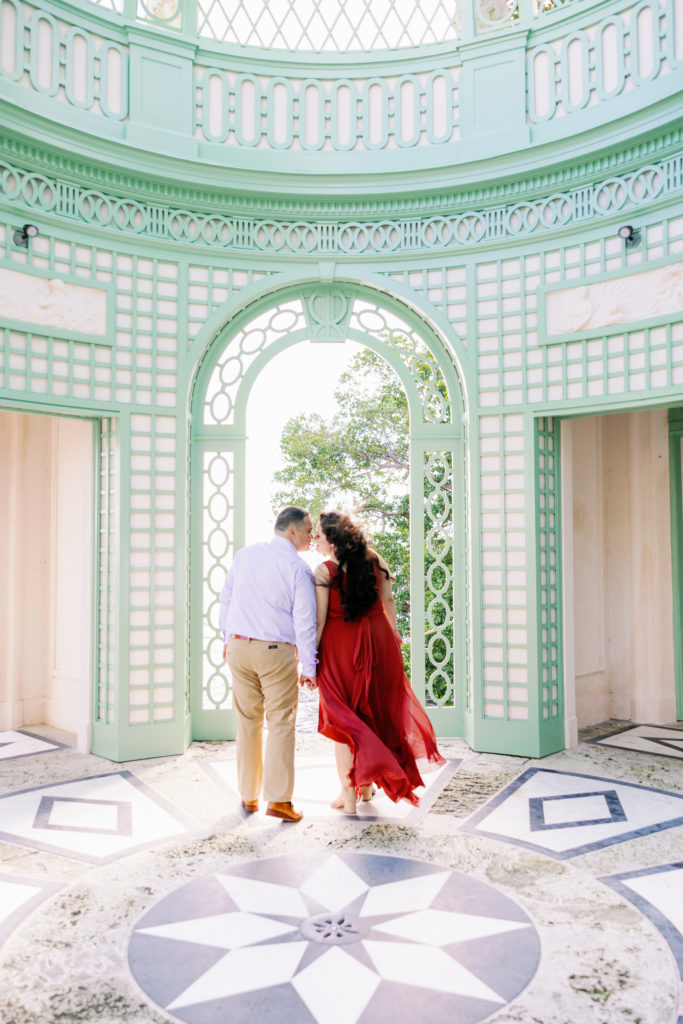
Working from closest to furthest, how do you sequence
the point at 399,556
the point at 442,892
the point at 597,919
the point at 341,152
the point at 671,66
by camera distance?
the point at 597,919 → the point at 442,892 → the point at 671,66 → the point at 341,152 → the point at 399,556

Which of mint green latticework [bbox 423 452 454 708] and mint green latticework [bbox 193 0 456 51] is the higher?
mint green latticework [bbox 193 0 456 51]

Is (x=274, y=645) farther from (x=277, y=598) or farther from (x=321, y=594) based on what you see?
(x=321, y=594)

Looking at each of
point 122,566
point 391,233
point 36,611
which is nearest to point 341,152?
point 391,233

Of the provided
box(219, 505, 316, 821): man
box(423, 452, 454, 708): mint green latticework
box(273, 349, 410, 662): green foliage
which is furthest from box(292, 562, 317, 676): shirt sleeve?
box(273, 349, 410, 662): green foliage

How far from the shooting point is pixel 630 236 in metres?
4.37

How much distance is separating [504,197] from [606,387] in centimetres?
144

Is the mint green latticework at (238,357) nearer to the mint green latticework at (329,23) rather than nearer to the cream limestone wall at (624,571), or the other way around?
the mint green latticework at (329,23)

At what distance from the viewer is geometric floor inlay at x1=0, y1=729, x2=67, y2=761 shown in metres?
4.80

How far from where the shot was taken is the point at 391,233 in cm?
509

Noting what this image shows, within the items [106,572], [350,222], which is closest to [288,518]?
[106,572]

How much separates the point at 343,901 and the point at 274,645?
116cm

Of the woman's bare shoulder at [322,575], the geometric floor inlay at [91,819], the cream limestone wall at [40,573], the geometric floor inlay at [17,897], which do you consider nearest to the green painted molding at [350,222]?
the cream limestone wall at [40,573]

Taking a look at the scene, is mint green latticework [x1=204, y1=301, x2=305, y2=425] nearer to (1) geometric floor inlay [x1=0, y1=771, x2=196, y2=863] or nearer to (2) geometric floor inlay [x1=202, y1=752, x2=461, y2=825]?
(2) geometric floor inlay [x1=202, y1=752, x2=461, y2=825]

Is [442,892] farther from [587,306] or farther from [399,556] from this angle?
[399,556]
